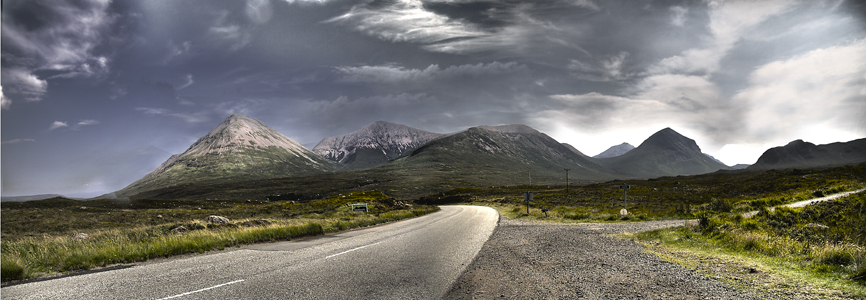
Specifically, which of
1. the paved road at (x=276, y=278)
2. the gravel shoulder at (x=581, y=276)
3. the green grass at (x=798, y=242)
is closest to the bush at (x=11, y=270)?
the paved road at (x=276, y=278)

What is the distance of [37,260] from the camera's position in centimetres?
996

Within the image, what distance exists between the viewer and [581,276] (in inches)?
340

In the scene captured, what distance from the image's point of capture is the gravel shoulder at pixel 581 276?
7.11 meters

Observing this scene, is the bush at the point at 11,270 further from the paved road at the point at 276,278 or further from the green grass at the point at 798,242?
the green grass at the point at 798,242

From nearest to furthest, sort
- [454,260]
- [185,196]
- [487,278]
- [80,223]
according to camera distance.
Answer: [487,278], [454,260], [80,223], [185,196]

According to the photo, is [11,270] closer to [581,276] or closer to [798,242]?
[581,276]

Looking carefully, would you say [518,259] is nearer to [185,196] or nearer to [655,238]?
[655,238]

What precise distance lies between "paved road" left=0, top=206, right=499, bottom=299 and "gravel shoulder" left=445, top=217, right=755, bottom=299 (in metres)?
0.80

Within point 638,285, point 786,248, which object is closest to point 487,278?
point 638,285

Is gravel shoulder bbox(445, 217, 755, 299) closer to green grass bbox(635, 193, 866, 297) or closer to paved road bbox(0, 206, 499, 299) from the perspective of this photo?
paved road bbox(0, 206, 499, 299)

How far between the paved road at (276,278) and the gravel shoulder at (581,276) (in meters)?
0.80

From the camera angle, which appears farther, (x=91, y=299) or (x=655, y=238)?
(x=655, y=238)

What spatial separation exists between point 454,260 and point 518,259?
7.05 feet

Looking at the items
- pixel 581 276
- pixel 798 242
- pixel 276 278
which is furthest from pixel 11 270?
pixel 798 242
